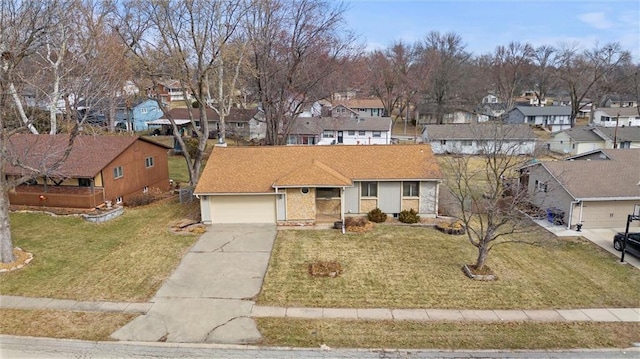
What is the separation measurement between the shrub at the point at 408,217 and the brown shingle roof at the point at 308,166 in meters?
1.84

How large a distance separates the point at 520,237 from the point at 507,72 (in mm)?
66850

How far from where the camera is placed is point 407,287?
15055 mm

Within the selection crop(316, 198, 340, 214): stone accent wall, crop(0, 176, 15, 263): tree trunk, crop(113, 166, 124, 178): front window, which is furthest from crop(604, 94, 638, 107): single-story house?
crop(0, 176, 15, 263): tree trunk

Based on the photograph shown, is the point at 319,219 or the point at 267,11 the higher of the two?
the point at 267,11

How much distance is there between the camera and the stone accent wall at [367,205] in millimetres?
22672

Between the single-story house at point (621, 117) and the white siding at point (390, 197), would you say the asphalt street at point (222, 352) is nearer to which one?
the white siding at point (390, 197)

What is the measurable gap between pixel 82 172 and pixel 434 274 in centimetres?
1877

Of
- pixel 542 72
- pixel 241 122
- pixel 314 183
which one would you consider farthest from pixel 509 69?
pixel 314 183

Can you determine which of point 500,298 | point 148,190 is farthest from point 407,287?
point 148,190

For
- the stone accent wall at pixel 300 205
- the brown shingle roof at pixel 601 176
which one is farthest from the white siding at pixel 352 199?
the brown shingle roof at pixel 601 176

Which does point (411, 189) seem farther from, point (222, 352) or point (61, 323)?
point (61, 323)

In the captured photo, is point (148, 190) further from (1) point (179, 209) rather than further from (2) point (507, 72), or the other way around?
(2) point (507, 72)

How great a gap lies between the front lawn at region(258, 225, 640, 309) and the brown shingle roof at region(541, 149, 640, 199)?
10.8 feet

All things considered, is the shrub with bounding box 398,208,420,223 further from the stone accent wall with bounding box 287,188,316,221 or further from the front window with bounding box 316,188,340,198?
the stone accent wall with bounding box 287,188,316,221
